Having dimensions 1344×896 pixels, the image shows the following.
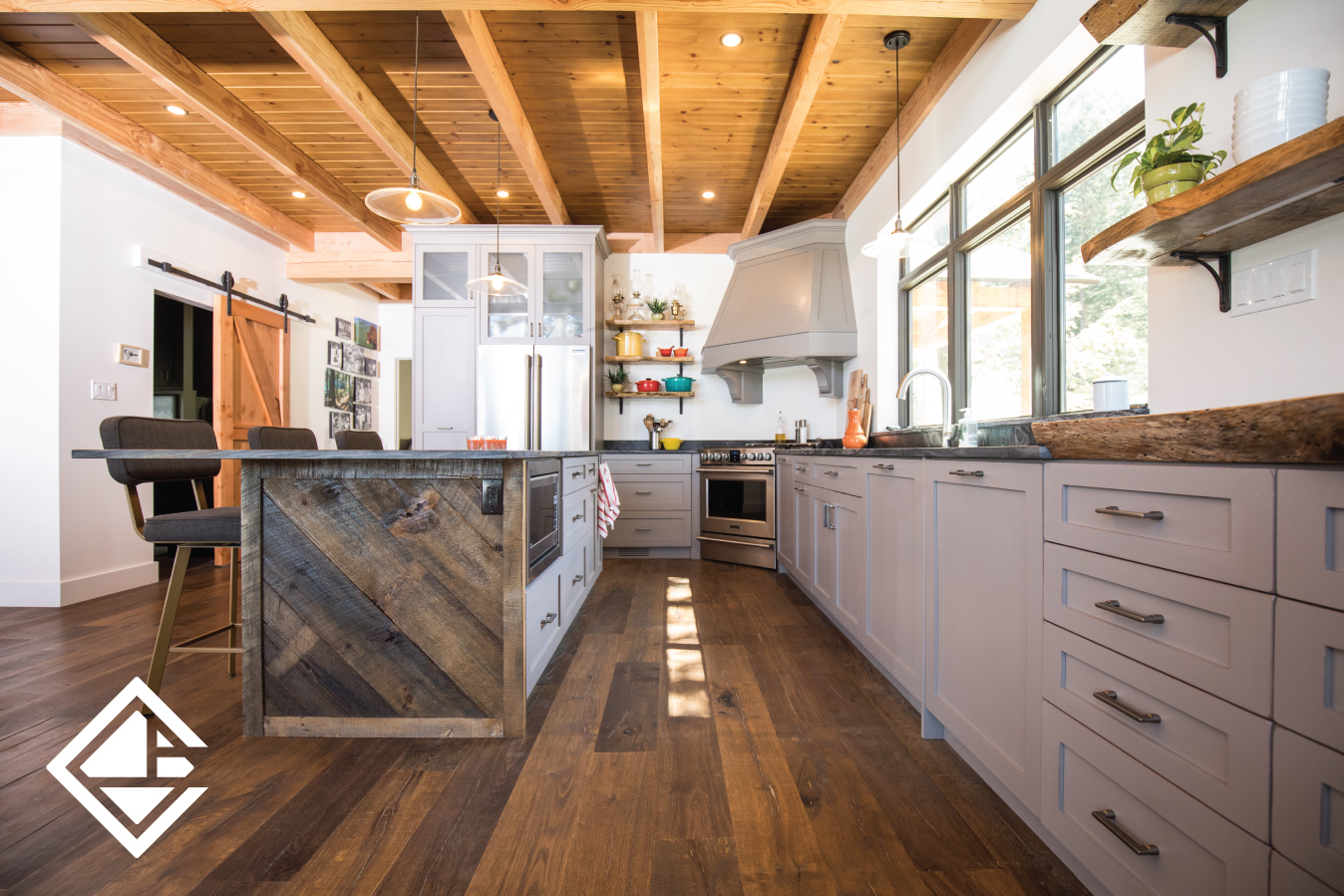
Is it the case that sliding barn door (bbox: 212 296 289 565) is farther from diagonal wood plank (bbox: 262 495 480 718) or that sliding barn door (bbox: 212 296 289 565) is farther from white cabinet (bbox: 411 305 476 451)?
diagonal wood plank (bbox: 262 495 480 718)

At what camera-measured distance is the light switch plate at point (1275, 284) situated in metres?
1.26

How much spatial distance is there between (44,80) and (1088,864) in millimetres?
5191

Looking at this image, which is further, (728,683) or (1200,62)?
(728,683)

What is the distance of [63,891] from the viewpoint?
1112 millimetres

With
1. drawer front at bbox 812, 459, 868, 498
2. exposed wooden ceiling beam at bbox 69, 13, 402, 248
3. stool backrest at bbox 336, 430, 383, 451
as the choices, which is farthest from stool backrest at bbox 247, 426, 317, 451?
drawer front at bbox 812, 459, 868, 498

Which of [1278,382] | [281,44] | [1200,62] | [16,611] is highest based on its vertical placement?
[281,44]

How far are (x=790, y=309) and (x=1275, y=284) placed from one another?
311cm

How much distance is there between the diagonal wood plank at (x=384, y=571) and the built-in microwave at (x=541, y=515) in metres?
0.24

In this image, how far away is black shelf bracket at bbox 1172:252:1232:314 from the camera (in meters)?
1.45

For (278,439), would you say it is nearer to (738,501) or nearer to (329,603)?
(329,603)

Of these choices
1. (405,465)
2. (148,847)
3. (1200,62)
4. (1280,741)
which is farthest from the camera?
(405,465)

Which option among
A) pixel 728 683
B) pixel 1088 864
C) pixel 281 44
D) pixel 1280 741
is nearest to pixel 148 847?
pixel 728 683

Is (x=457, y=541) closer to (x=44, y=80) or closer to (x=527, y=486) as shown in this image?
(x=527, y=486)

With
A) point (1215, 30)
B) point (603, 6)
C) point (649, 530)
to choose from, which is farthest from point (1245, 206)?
point (649, 530)
